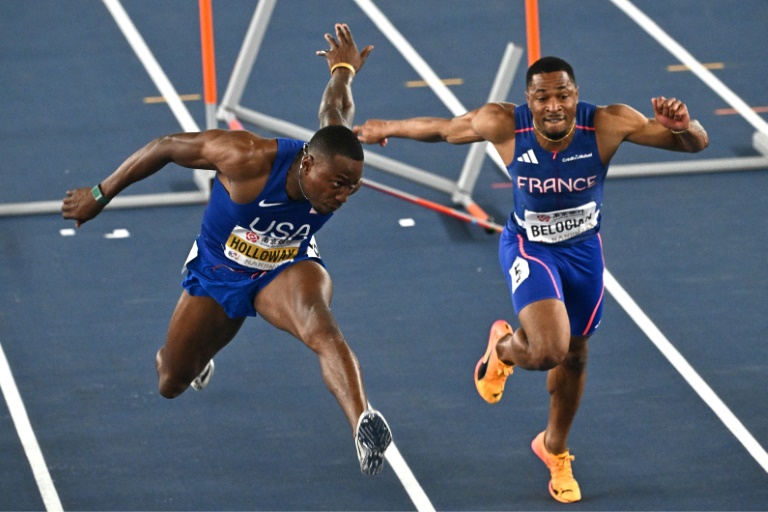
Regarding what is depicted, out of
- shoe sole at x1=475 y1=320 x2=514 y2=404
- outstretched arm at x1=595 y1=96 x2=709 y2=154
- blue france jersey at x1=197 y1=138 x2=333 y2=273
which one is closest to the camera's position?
blue france jersey at x1=197 y1=138 x2=333 y2=273

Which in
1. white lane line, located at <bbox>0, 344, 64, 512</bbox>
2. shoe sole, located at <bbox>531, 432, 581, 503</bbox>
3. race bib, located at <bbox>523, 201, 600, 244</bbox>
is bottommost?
white lane line, located at <bbox>0, 344, 64, 512</bbox>

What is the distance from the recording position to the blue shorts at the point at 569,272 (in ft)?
25.9

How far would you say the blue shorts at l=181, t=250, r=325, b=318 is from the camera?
7824 mm

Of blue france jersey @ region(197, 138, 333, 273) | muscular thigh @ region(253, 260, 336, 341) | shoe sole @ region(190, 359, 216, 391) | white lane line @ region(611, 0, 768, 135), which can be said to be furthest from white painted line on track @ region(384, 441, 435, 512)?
white lane line @ region(611, 0, 768, 135)

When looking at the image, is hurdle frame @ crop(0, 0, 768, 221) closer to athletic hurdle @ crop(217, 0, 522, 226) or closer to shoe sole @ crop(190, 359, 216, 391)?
athletic hurdle @ crop(217, 0, 522, 226)

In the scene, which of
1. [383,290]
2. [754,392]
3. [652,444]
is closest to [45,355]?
[383,290]

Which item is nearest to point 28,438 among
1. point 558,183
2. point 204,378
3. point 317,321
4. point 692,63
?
point 204,378

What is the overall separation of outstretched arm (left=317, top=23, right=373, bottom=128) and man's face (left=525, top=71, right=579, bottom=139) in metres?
1.09

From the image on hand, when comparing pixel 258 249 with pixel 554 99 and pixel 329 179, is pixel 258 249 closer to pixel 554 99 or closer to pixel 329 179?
pixel 329 179

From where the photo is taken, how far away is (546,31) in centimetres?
1461

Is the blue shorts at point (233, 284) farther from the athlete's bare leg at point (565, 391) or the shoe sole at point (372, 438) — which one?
the athlete's bare leg at point (565, 391)

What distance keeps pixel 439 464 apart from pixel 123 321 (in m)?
2.83

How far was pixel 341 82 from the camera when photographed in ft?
27.1

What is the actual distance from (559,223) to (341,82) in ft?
5.05
